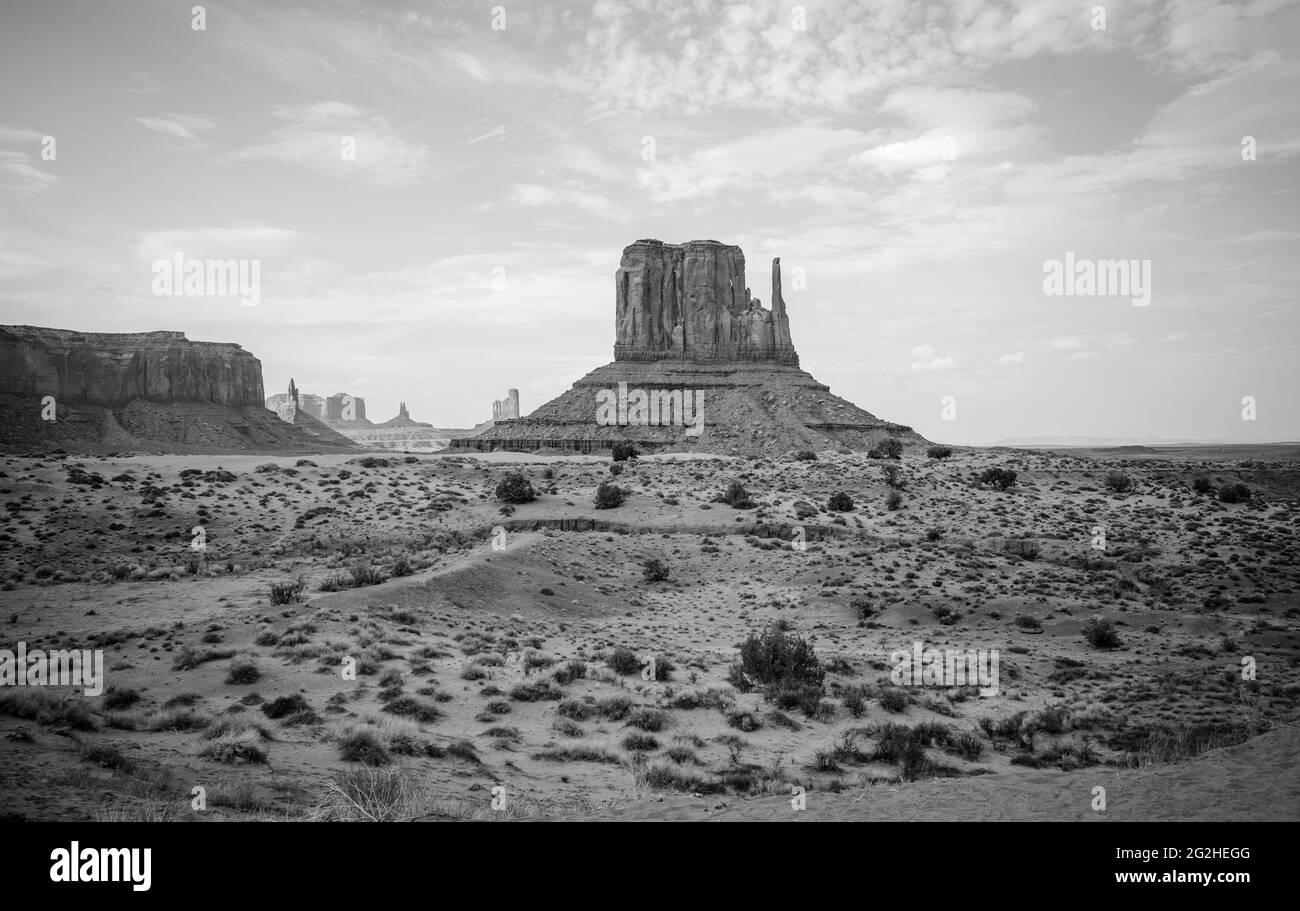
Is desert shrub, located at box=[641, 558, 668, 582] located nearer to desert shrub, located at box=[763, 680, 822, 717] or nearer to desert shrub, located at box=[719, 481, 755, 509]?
desert shrub, located at box=[719, 481, 755, 509]

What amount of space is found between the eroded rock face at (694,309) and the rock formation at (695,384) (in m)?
0.18

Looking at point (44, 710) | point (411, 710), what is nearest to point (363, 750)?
point (411, 710)

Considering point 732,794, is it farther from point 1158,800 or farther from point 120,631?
point 120,631

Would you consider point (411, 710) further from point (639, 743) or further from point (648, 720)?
point (648, 720)

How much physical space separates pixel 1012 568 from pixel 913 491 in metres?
18.8

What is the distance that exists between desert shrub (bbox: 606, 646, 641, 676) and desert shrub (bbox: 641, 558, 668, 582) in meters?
13.0

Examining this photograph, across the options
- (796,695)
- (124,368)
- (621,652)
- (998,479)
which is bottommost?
(796,695)

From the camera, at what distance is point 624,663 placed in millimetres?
19000

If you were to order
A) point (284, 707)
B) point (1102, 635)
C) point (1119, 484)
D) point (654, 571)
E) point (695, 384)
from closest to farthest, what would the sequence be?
1. point (284, 707)
2. point (1102, 635)
3. point (654, 571)
4. point (1119, 484)
5. point (695, 384)

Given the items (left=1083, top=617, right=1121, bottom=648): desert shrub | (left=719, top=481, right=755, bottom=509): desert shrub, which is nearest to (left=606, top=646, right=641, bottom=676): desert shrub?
(left=1083, top=617, right=1121, bottom=648): desert shrub

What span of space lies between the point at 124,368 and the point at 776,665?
13909cm

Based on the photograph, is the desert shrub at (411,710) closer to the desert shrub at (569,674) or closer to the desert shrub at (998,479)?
the desert shrub at (569,674)

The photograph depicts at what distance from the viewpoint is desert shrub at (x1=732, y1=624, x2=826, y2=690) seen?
719 inches
